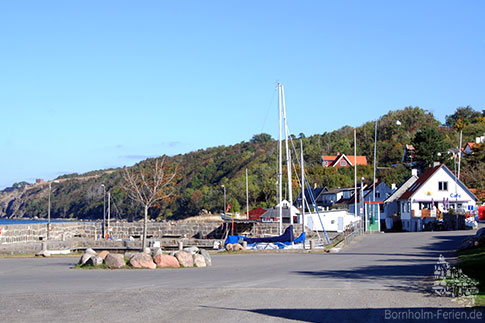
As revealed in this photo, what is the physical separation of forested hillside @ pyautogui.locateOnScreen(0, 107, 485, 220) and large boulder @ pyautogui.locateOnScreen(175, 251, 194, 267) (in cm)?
3805

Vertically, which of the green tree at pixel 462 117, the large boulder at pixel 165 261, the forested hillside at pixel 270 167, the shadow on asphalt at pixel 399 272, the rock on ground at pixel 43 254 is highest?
the green tree at pixel 462 117

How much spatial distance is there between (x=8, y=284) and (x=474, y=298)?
12.9 meters

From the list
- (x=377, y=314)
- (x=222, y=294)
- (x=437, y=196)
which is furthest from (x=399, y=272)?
(x=437, y=196)

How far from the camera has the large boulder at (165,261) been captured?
22453 mm

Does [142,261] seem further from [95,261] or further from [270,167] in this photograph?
[270,167]

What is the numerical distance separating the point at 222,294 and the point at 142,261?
7.89 metres

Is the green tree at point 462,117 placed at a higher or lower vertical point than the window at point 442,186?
higher

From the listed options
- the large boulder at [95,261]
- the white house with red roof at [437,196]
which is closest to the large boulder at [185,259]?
the large boulder at [95,261]

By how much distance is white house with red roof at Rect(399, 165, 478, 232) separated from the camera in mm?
63875

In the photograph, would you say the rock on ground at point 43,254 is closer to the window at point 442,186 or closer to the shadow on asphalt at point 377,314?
the shadow on asphalt at point 377,314

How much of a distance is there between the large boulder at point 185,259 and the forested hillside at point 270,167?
38048mm

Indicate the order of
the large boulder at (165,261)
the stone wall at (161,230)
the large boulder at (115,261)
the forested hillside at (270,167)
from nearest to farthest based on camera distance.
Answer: the large boulder at (115,261) < the large boulder at (165,261) < the stone wall at (161,230) < the forested hillside at (270,167)

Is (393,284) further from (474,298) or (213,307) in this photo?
(213,307)

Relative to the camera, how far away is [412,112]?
443 feet
